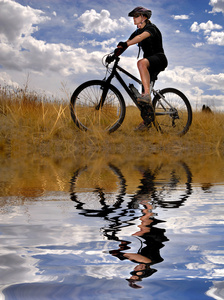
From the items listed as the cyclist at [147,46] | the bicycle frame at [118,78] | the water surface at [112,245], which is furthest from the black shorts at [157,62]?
the water surface at [112,245]

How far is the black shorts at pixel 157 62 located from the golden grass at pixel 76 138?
1403 millimetres

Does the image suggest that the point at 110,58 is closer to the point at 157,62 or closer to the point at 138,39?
the point at 138,39

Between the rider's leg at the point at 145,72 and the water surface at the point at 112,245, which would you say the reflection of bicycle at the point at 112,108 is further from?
the water surface at the point at 112,245

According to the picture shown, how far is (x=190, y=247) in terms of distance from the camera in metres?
0.97

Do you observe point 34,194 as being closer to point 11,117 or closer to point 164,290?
point 164,290

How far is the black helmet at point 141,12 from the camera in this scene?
6.43 meters

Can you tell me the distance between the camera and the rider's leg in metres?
6.54

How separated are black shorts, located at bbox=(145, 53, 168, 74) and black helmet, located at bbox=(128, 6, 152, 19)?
0.79 metres

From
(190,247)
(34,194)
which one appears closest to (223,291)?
(190,247)

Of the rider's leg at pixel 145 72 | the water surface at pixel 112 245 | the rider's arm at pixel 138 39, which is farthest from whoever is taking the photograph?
the rider's leg at pixel 145 72

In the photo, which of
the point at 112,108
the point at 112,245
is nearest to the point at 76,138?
the point at 112,108

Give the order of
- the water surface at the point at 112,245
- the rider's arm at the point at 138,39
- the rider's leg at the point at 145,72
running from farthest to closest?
the rider's leg at the point at 145,72 → the rider's arm at the point at 138,39 → the water surface at the point at 112,245

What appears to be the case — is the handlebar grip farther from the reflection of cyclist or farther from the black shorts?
the reflection of cyclist

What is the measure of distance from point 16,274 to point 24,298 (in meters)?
0.13
